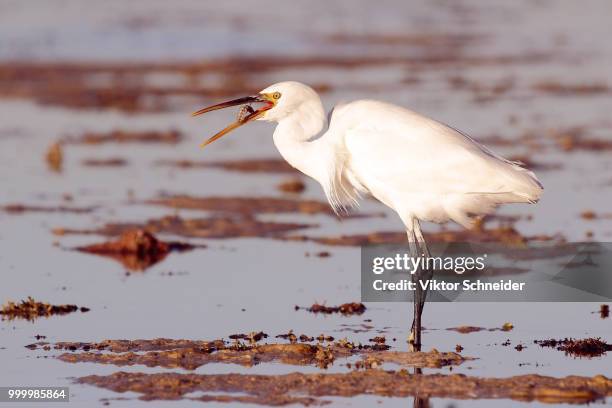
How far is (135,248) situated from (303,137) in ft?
10.6

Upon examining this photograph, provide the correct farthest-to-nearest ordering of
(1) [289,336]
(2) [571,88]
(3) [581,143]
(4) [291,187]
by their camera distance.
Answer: (2) [571,88] < (3) [581,143] < (4) [291,187] < (1) [289,336]

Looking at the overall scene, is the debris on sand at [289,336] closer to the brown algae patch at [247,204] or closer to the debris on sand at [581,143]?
the brown algae patch at [247,204]

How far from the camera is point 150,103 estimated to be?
23891 mm

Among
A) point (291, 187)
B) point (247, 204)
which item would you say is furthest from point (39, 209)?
point (291, 187)

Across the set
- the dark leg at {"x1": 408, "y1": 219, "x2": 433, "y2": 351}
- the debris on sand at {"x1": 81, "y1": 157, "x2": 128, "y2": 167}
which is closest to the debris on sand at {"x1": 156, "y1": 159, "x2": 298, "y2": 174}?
the debris on sand at {"x1": 81, "y1": 157, "x2": 128, "y2": 167}

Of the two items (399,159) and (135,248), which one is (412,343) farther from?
(135,248)

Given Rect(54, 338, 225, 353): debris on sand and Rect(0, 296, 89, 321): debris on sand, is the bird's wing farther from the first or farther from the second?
Rect(0, 296, 89, 321): debris on sand

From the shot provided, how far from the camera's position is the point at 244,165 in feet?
59.7

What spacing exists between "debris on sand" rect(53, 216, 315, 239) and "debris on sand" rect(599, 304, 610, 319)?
4128 millimetres

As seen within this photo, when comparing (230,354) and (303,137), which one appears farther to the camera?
(303,137)

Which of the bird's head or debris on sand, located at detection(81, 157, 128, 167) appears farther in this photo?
debris on sand, located at detection(81, 157, 128, 167)

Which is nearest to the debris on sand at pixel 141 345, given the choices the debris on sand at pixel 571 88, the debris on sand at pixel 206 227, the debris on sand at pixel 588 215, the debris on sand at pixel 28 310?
the debris on sand at pixel 28 310

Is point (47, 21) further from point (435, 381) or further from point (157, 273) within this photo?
point (435, 381)

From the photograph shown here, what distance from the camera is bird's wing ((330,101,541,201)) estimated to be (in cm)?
1017
